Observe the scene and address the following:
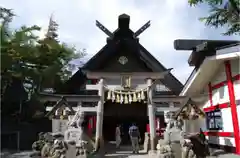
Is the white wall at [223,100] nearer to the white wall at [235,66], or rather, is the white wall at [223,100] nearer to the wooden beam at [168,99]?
the white wall at [235,66]

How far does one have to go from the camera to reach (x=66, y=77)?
18094 millimetres

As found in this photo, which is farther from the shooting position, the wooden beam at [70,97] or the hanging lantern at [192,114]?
the wooden beam at [70,97]

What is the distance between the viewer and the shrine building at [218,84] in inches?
374

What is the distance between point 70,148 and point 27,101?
568 cm

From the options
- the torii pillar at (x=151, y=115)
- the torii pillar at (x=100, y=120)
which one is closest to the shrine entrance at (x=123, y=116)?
the torii pillar at (x=100, y=120)

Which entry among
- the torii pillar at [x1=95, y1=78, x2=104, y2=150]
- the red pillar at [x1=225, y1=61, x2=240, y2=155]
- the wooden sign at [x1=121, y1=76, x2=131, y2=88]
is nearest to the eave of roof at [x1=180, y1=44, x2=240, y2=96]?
the red pillar at [x1=225, y1=61, x2=240, y2=155]

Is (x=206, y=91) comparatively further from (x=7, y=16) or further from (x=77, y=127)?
(x=7, y=16)

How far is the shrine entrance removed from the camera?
17.2 m

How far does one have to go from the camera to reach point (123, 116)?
17.3m

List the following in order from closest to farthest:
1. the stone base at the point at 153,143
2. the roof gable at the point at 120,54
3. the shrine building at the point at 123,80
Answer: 1. the stone base at the point at 153,143
2. the shrine building at the point at 123,80
3. the roof gable at the point at 120,54

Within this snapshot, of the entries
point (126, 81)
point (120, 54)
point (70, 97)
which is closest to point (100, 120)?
point (70, 97)

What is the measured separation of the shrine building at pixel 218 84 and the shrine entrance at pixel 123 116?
16.7ft

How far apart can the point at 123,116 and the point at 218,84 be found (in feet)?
26.1

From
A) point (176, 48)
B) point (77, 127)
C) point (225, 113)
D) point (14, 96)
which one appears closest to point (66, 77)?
point (14, 96)
